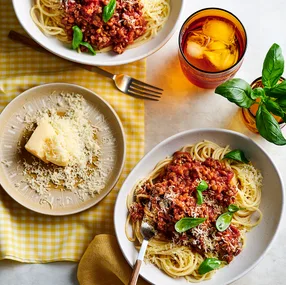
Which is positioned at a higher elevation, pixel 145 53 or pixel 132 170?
pixel 145 53

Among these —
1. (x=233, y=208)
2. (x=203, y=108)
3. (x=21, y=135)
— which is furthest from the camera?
(x=203, y=108)

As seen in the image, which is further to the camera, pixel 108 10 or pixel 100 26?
pixel 100 26

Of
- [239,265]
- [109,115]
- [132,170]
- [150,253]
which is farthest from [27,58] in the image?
[239,265]

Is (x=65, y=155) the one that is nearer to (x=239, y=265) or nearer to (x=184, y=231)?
(x=184, y=231)

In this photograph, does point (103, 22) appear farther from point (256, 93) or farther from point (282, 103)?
point (282, 103)

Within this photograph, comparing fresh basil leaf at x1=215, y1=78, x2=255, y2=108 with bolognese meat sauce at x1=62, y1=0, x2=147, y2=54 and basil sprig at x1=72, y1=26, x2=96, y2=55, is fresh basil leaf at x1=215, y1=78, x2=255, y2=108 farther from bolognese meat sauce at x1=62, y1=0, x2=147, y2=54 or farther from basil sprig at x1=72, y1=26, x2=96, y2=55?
basil sprig at x1=72, y1=26, x2=96, y2=55

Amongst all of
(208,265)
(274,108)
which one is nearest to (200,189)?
(208,265)
